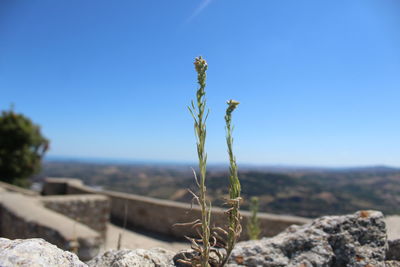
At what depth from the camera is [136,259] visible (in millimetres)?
1386

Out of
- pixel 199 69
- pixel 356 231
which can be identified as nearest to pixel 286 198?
pixel 356 231

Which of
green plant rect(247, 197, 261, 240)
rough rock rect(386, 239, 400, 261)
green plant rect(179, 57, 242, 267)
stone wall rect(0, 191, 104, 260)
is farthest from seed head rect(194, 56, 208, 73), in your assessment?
green plant rect(247, 197, 261, 240)

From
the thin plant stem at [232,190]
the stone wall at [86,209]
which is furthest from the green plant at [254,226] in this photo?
the stone wall at [86,209]

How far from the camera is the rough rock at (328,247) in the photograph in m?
1.63

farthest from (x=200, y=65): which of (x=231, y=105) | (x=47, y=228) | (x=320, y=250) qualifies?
(x=47, y=228)

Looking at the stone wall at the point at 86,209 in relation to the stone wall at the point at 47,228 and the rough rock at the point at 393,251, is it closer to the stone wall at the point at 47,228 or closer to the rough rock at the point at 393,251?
the stone wall at the point at 47,228

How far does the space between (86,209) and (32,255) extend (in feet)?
25.1

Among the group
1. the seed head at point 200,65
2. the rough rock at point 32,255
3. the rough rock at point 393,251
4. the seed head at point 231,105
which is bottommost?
the rough rock at point 393,251

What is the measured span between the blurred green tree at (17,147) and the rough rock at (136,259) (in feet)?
57.5

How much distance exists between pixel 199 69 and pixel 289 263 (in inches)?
51.1

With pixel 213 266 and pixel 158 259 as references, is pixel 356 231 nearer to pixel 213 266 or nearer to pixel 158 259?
pixel 213 266

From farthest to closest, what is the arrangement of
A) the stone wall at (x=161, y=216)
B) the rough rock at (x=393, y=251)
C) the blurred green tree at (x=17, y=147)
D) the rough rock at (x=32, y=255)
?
the blurred green tree at (x=17, y=147) < the stone wall at (x=161, y=216) < the rough rock at (x=393, y=251) < the rough rock at (x=32, y=255)

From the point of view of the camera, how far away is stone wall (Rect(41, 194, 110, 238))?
7.64 metres

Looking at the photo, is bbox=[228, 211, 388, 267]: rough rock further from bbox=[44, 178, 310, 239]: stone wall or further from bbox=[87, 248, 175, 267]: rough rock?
bbox=[44, 178, 310, 239]: stone wall
